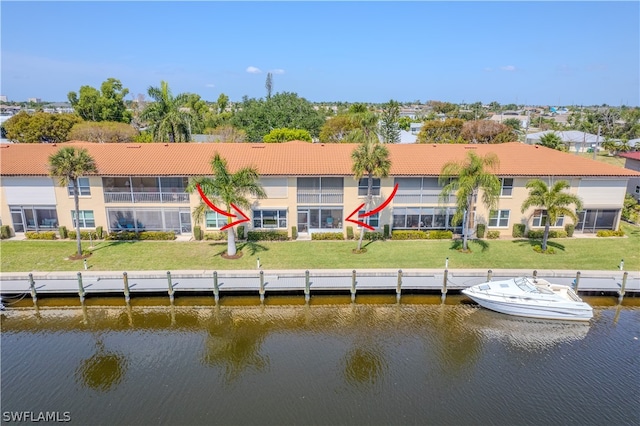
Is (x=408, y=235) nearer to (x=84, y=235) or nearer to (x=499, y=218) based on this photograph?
(x=499, y=218)

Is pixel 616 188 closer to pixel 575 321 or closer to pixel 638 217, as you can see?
pixel 638 217

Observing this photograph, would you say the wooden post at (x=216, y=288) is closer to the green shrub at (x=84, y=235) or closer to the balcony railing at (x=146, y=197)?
the balcony railing at (x=146, y=197)

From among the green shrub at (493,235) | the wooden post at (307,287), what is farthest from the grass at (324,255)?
the wooden post at (307,287)

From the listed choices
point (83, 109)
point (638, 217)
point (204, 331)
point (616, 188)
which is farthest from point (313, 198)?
point (83, 109)

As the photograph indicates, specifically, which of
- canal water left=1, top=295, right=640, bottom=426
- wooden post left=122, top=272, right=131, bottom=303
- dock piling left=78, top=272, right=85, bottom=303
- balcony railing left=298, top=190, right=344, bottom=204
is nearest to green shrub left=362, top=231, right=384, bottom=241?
balcony railing left=298, top=190, right=344, bottom=204

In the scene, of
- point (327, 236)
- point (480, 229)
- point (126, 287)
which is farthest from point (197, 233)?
point (480, 229)

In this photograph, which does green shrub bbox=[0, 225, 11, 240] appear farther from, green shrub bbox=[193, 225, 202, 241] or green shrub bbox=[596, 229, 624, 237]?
green shrub bbox=[596, 229, 624, 237]
